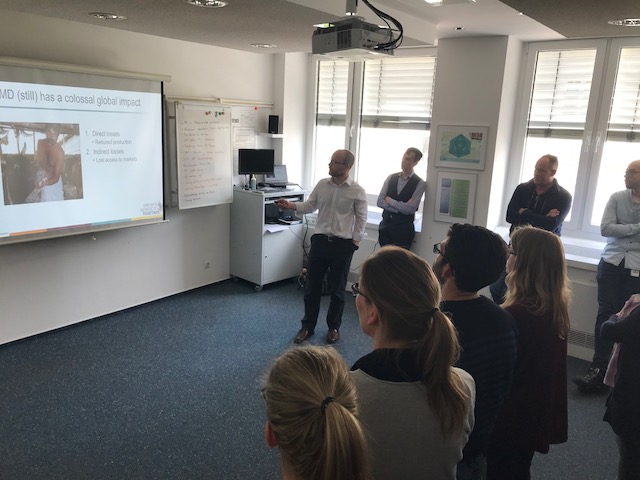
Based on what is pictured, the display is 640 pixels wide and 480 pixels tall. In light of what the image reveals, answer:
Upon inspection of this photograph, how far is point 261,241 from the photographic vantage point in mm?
5082

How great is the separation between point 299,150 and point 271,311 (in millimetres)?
2080

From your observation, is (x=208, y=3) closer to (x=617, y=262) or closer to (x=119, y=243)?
(x=119, y=243)

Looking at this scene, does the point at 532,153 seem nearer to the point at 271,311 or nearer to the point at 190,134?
the point at 271,311

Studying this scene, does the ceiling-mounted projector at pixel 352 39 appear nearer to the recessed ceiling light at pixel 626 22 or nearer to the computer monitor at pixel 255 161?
the recessed ceiling light at pixel 626 22

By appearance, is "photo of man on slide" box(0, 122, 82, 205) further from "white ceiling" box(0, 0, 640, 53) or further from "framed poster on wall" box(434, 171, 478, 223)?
"framed poster on wall" box(434, 171, 478, 223)

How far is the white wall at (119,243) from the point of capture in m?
3.72

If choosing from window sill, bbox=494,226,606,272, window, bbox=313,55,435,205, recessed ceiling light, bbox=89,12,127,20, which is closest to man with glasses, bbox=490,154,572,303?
window sill, bbox=494,226,606,272

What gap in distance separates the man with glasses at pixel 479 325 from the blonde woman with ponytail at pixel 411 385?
0.81ft

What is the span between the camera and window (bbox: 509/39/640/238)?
409 cm

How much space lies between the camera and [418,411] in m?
1.09

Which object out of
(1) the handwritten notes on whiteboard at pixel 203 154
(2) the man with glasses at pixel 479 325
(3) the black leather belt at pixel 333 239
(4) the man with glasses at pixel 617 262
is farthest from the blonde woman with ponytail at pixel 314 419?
(1) the handwritten notes on whiteboard at pixel 203 154

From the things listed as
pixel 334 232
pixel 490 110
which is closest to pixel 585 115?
pixel 490 110

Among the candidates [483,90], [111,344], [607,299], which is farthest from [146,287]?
[607,299]

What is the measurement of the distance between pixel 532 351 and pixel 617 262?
2379 millimetres
